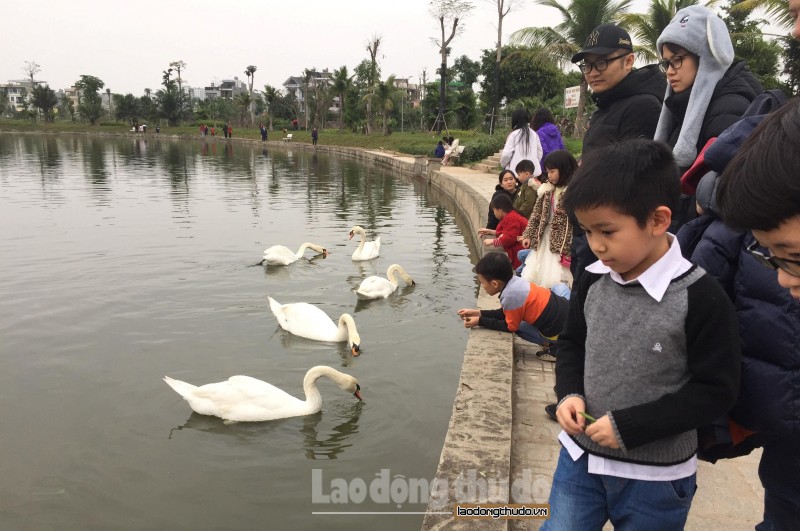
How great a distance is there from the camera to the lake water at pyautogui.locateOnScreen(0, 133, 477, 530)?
3789mm

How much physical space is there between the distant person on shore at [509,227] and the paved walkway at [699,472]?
265 cm

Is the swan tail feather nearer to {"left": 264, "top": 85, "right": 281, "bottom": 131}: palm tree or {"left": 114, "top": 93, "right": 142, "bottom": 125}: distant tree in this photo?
{"left": 264, "top": 85, "right": 281, "bottom": 131}: palm tree

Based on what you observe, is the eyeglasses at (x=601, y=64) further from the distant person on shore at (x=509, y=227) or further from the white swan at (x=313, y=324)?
the white swan at (x=313, y=324)

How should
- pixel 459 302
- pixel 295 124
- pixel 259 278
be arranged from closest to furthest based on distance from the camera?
pixel 459 302
pixel 259 278
pixel 295 124

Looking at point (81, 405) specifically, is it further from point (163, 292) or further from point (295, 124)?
point (295, 124)

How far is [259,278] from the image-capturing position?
869cm

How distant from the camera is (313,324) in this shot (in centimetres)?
627

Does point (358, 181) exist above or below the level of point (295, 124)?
below

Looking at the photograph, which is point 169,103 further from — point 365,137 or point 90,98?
point 365,137

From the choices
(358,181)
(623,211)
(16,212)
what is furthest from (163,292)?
(358,181)

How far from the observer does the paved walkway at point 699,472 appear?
2.64 meters

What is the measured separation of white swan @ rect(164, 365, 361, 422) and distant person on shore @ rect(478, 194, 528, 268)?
2.84 meters

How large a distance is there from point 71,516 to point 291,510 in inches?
51.9

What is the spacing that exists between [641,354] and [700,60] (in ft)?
5.42
